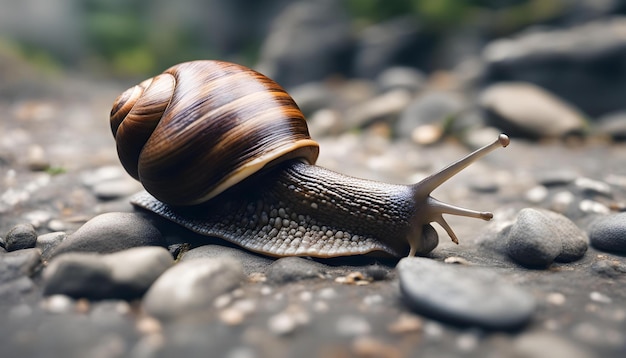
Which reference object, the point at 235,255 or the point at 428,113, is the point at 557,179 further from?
the point at 235,255

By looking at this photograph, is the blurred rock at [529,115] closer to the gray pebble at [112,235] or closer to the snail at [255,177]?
the snail at [255,177]

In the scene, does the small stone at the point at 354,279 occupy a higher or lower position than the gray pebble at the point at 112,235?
lower

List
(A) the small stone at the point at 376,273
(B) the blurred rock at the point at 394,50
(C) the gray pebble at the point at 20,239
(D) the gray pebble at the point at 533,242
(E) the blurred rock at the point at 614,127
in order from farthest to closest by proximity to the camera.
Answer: (B) the blurred rock at the point at 394,50 → (E) the blurred rock at the point at 614,127 → (C) the gray pebble at the point at 20,239 → (D) the gray pebble at the point at 533,242 → (A) the small stone at the point at 376,273

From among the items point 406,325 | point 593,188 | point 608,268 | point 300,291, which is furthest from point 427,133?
point 406,325

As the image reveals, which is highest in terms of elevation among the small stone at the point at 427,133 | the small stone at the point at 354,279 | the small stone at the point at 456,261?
the small stone at the point at 354,279

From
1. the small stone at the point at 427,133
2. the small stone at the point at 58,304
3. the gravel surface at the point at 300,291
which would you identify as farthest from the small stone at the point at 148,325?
the small stone at the point at 427,133

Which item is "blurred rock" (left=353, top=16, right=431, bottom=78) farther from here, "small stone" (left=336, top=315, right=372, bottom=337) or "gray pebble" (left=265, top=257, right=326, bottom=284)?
"small stone" (left=336, top=315, right=372, bottom=337)

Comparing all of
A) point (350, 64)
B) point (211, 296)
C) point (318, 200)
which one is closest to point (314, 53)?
point (350, 64)
